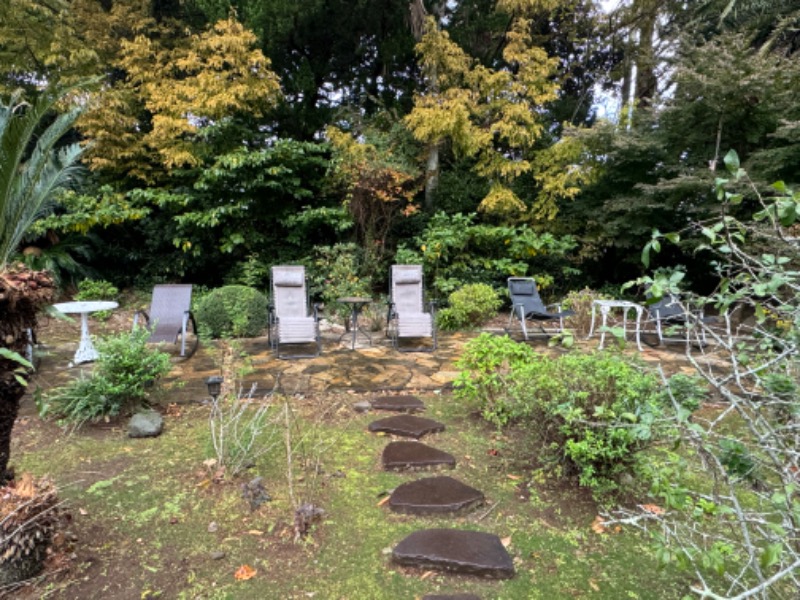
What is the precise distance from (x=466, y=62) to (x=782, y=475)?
9429 millimetres

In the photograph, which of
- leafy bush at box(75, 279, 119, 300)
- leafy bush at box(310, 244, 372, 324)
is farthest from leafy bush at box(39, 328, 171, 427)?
leafy bush at box(75, 279, 119, 300)

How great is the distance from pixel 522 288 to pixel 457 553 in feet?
16.9

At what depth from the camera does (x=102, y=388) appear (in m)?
3.32

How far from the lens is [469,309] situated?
6.75 meters

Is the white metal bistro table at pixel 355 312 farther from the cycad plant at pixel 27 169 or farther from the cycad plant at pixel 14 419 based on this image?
the cycad plant at pixel 14 419

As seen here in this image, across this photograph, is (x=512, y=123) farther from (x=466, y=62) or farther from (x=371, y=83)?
(x=371, y=83)

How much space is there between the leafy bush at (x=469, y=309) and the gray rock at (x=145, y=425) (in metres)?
4.38

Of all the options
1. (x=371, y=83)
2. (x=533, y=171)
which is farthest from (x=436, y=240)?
(x=371, y=83)

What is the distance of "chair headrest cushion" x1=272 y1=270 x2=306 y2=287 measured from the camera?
20.1ft

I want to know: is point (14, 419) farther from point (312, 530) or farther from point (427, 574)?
point (427, 574)

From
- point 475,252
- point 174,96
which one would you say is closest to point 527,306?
point 475,252

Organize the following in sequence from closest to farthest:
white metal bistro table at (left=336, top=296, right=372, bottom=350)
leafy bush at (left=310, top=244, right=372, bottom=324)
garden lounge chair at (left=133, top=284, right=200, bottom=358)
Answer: garden lounge chair at (left=133, top=284, right=200, bottom=358) < white metal bistro table at (left=336, top=296, right=372, bottom=350) < leafy bush at (left=310, top=244, right=372, bottom=324)

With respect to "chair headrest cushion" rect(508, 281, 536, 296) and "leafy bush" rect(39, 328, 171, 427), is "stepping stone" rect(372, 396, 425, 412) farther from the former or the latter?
"chair headrest cushion" rect(508, 281, 536, 296)

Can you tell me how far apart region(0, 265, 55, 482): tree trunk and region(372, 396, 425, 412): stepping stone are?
2324mm
